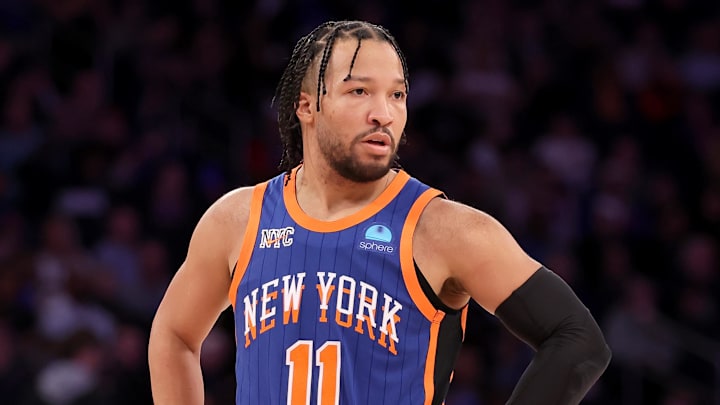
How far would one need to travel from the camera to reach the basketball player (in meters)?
2.84

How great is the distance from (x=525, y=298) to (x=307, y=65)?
920 millimetres

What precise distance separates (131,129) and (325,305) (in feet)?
20.6

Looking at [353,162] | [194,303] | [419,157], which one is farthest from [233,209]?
[419,157]

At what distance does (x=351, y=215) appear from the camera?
3115 mm

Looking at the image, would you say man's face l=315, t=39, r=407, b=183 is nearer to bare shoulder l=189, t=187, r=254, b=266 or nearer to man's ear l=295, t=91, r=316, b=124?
man's ear l=295, t=91, r=316, b=124

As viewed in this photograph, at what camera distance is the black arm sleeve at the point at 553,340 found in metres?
2.77

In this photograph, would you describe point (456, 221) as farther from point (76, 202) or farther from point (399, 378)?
point (76, 202)

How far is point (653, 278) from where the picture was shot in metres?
7.99

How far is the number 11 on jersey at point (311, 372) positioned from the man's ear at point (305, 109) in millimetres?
634

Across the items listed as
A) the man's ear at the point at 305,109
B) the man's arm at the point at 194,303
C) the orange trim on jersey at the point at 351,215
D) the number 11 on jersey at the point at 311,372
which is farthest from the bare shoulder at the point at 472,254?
the man's arm at the point at 194,303

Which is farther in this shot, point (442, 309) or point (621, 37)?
point (621, 37)

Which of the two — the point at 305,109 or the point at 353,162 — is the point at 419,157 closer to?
the point at 305,109

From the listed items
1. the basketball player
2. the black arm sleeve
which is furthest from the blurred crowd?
the black arm sleeve

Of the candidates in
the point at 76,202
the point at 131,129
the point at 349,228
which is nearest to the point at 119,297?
the point at 76,202
